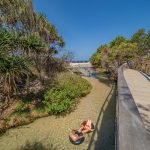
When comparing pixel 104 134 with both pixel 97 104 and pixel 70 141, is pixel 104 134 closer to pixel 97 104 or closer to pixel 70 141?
pixel 70 141

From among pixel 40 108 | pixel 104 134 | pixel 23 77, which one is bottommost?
pixel 104 134

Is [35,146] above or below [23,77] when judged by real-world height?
below

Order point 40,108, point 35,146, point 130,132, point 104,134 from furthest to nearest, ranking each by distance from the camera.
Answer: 1. point 40,108
2. point 104,134
3. point 35,146
4. point 130,132

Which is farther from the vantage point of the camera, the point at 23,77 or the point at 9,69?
the point at 23,77

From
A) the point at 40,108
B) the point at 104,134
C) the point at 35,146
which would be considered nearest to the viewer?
the point at 35,146

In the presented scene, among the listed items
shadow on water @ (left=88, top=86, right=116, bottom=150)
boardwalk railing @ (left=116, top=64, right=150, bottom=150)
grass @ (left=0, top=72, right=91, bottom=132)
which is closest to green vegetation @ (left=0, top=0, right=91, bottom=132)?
grass @ (left=0, top=72, right=91, bottom=132)

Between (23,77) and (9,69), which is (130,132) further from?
(23,77)

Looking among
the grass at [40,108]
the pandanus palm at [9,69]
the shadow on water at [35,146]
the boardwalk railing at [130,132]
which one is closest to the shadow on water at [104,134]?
the shadow on water at [35,146]

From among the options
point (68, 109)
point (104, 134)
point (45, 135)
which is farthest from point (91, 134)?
point (68, 109)

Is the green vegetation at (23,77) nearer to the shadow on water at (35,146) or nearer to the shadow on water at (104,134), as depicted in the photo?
the shadow on water at (35,146)

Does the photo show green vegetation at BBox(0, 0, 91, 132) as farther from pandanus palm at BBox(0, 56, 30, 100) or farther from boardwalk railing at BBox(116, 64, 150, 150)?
boardwalk railing at BBox(116, 64, 150, 150)

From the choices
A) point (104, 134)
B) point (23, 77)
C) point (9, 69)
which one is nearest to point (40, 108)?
point (23, 77)

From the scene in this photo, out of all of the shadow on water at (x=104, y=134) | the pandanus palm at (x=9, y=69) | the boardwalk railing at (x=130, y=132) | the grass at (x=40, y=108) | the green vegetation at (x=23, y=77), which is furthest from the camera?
the grass at (x=40, y=108)

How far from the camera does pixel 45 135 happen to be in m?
5.87
